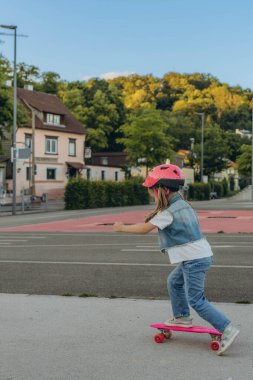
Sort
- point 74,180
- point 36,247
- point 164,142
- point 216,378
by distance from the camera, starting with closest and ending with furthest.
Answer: point 216,378 → point 36,247 → point 74,180 → point 164,142

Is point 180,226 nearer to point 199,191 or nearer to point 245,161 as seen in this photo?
point 199,191

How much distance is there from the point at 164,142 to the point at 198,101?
260 feet

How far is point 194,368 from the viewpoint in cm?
429

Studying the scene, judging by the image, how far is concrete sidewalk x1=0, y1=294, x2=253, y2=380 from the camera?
421 centimetres

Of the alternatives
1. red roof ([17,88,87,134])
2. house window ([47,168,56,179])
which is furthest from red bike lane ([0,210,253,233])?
house window ([47,168,56,179])

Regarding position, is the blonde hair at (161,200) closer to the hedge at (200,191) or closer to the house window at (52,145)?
the house window at (52,145)

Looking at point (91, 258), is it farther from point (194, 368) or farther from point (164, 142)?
point (164, 142)

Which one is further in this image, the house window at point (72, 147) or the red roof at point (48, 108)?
the house window at point (72, 147)

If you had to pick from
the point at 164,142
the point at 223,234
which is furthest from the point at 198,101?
the point at 223,234

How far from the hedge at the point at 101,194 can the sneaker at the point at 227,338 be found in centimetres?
3872

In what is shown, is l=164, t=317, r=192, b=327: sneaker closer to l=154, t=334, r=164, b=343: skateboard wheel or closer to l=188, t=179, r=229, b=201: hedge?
l=154, t=334, r=164, b=343: skateboard wheel

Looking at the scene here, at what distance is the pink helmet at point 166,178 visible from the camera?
488 cm

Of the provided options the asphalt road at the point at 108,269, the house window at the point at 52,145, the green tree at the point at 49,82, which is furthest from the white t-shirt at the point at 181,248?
the green tree at the point at 49,82

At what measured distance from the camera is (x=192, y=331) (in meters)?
4.99
